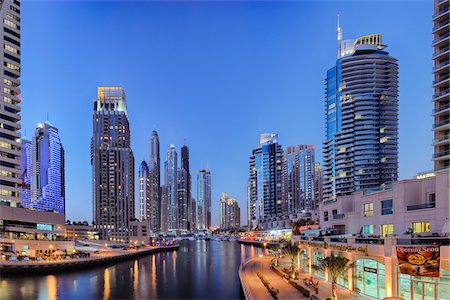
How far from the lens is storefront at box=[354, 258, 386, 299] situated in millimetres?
28953

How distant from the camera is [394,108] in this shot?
12975cm

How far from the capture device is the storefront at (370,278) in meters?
29.0

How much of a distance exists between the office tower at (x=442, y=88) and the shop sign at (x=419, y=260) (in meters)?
30.5

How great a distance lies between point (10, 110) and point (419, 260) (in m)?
89.5

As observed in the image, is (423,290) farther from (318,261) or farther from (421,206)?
(318,261)

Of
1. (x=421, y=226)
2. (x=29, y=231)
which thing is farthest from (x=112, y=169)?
(x=421, y=226)

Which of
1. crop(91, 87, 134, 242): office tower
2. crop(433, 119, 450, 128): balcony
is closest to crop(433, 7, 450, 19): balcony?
crop(433, 119, 450, 128): balcony

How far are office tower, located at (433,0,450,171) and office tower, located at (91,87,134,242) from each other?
452ft

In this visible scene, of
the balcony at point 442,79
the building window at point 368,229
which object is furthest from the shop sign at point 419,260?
the balcony at point 442,79

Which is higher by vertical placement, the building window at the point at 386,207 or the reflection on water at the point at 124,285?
the building window at the point at 386,207

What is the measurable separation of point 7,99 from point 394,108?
11358cm

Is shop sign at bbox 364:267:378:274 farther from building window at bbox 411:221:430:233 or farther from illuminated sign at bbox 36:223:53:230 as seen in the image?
illuminated sign at bbox 36:223:53:230

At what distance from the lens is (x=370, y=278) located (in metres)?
30.8

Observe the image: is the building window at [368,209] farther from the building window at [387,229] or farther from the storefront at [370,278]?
the storefront at [370,278]
